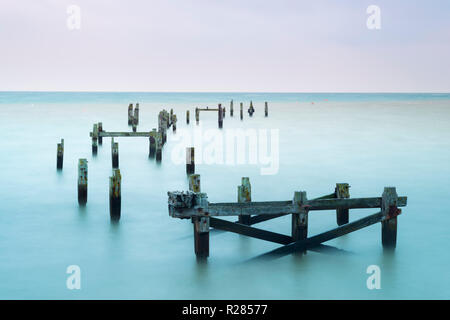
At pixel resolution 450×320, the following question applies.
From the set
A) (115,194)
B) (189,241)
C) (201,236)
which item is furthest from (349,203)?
(115,194)

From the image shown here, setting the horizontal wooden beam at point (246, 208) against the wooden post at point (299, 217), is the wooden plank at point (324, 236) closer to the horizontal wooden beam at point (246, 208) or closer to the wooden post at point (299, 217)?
the wooden post at point (299, 217)

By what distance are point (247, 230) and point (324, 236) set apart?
1326 millimetres

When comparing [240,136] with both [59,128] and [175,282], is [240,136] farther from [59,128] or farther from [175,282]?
[175,282]

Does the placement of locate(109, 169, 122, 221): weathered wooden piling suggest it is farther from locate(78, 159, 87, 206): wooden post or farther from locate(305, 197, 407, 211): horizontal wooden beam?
locate(305, 197, 407, 211): horizontal wooden beam

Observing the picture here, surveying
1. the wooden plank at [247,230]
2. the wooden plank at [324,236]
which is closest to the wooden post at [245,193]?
the wooden plank at [324,236]

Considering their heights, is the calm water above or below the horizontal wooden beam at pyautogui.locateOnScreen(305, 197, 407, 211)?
below

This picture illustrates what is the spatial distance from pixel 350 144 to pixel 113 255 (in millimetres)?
20191

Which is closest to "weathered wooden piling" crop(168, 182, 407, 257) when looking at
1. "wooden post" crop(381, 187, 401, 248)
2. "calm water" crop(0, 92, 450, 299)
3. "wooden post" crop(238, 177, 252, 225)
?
"wooden post" crop(381, 187, 401, 248)

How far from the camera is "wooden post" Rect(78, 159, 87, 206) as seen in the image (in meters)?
12.2

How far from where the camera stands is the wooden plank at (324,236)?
8.91 m

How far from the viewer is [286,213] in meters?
8.71

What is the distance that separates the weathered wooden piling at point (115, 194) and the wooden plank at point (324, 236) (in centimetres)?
336

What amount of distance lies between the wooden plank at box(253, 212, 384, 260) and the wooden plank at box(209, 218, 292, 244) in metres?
0.15

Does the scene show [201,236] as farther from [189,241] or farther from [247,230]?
[189,241]
